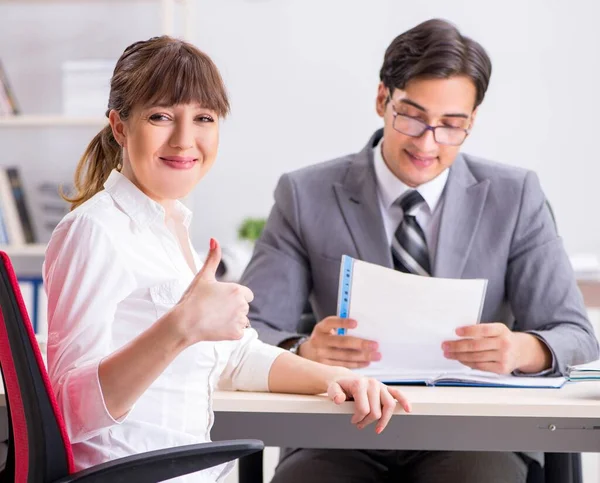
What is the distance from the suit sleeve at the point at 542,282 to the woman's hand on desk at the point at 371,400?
54 centimetres

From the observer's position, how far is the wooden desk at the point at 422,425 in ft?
4.58

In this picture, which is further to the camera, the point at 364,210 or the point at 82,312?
the point at 364,210

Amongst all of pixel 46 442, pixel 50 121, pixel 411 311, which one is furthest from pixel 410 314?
pixel 50 121

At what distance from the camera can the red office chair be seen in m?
1.05

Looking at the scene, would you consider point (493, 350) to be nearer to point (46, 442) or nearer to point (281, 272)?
point (281, 272)

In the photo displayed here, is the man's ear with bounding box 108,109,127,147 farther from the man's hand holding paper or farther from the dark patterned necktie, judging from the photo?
the dark patterned necktie

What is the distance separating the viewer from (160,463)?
106 cm

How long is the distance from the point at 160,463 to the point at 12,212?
97.1 inches

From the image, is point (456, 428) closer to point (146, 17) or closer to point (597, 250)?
point (597, 250)

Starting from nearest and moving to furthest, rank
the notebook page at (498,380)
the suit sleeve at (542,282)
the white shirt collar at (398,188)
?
the notebook page at (498,380) < the suit sleeve at (542,282) < the white shirt collar at (398,188)

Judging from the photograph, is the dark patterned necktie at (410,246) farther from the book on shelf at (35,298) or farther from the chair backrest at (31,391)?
the book on shelf at (35,298)

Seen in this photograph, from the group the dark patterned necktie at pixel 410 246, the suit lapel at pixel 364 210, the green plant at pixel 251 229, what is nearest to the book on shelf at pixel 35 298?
the green plant at pixel 251 229

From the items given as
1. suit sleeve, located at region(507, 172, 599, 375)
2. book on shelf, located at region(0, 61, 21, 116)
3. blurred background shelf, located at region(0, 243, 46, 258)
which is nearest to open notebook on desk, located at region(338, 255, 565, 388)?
suit sleeve, located at region(507, 172, 599, 375)

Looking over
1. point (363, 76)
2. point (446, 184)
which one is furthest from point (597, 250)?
point (446, 184)
